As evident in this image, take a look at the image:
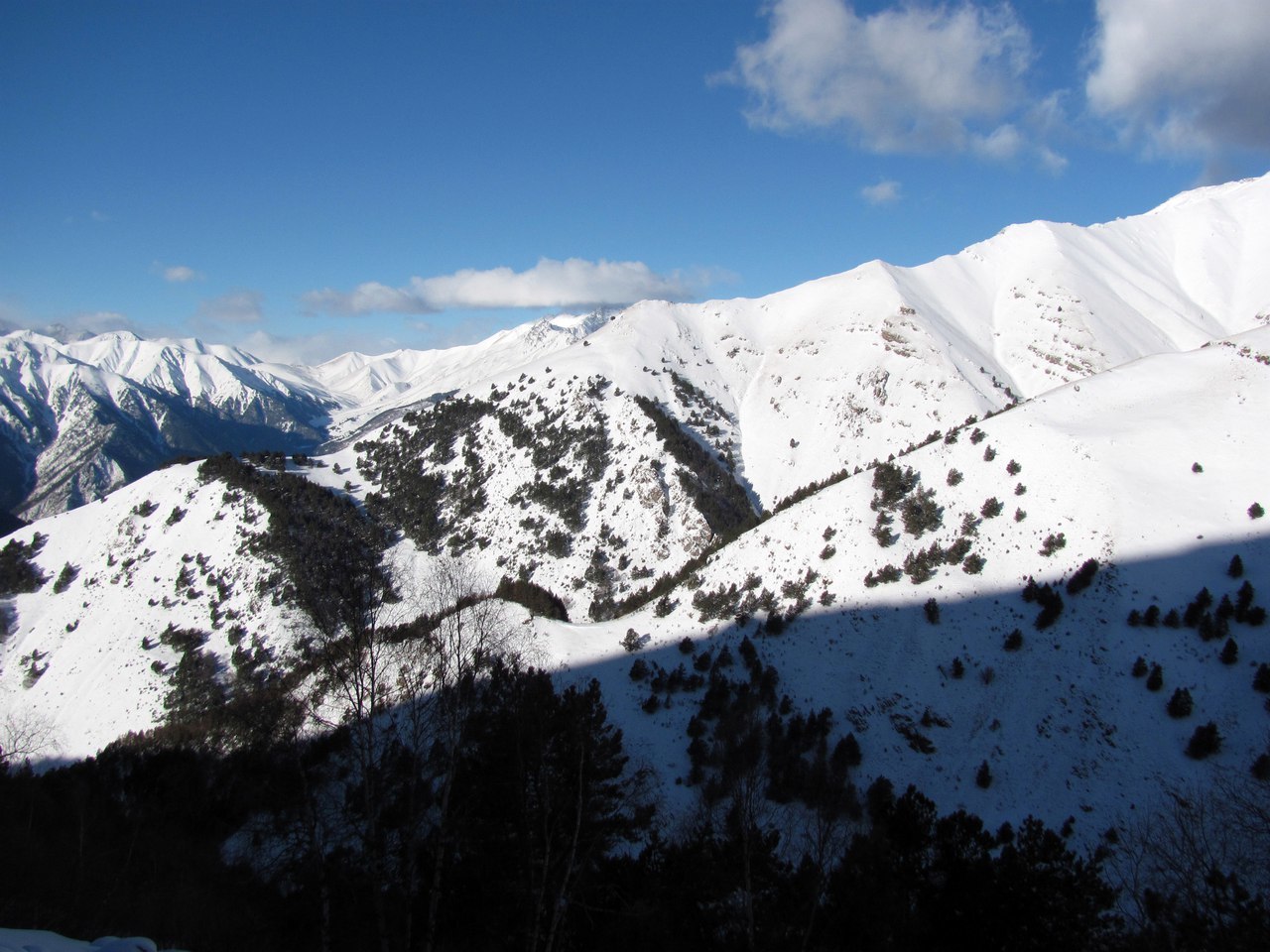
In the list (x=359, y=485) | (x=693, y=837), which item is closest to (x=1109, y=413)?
(x=693, y=837)

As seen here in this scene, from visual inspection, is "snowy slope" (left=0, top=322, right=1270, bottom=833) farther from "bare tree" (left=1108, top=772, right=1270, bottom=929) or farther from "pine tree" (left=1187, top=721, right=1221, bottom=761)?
"bare tree" (left=1108, top=772, right=1270, bottom=929)

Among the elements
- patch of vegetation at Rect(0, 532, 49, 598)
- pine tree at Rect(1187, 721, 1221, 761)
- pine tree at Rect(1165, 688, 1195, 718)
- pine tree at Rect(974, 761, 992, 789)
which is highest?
patch of vegetation at Rect(0, 532, 49, 598)

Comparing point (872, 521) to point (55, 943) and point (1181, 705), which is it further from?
point (55, 943)

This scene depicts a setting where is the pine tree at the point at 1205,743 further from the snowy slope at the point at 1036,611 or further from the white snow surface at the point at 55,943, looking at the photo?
the white snow surface at the point at 55,943

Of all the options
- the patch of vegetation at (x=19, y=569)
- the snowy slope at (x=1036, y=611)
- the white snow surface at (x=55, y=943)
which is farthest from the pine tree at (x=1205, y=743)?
the patch of vegetation at (x=19, y=569)

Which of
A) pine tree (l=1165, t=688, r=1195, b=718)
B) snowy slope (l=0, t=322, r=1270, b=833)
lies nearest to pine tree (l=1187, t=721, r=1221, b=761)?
snowy slope (l=0, t=322, r=1270, b=833)

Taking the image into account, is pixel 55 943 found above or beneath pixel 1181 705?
above

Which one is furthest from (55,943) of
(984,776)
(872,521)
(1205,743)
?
(872,521)

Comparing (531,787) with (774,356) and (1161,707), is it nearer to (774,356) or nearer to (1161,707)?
(1161,707)
